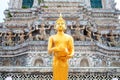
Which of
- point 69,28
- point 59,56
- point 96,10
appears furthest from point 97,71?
point 96,10

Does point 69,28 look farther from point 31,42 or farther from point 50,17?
point 31,42

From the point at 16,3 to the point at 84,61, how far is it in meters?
17.5

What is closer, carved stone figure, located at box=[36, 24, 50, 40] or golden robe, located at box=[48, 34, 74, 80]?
golden robe, located at box=[48, 34, 74, 80]

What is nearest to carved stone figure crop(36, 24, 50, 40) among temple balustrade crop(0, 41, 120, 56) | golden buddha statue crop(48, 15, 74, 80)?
temple balustrade crop(0, 41, 120, 56)

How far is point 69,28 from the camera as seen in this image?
948 inches

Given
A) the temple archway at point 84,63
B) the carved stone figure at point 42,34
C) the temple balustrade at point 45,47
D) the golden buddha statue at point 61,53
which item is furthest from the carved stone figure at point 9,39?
the golden buddha statue at point 61,53

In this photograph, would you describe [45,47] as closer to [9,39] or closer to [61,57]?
[9,39]

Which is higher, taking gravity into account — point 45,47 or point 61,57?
point 45,47

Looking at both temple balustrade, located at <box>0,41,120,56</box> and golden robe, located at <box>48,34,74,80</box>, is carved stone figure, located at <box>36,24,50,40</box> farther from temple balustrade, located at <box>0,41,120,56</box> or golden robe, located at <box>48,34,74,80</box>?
golden robe, located at <box>48,34,74,80</box>

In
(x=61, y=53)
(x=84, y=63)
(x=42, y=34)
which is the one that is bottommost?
(x=84, y=63)

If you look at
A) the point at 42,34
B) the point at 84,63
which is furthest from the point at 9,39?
the point at 84,63

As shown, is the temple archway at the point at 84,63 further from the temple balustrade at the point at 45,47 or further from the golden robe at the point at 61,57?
the golden robe at the point at 61,57

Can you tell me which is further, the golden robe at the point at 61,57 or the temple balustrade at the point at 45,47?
the temple balustrade at the point at 45,47

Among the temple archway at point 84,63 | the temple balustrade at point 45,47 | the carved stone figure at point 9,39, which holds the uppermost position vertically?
the carved stone figure at point 9,39
